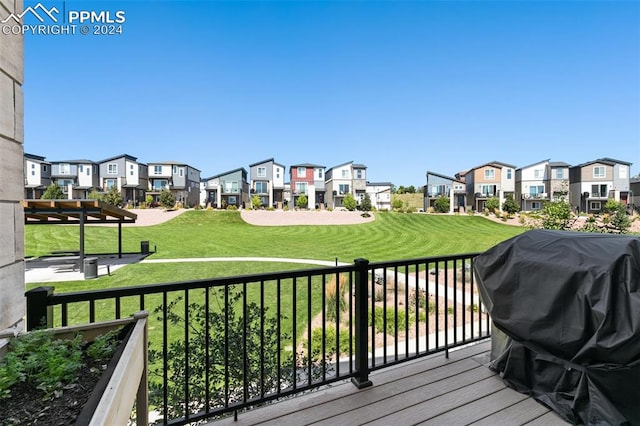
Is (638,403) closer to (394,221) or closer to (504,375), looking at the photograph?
(504,375)

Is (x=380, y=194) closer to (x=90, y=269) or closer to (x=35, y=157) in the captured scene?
(x=90, y=269)

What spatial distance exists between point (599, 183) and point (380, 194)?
2392cm

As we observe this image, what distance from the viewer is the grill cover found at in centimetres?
152

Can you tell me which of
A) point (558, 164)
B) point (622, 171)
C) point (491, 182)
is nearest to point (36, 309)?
point (491, 182)

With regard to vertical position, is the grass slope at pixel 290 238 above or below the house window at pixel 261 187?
below

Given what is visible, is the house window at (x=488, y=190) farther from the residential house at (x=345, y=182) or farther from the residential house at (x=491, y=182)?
the residential house at (x=345, y=182)

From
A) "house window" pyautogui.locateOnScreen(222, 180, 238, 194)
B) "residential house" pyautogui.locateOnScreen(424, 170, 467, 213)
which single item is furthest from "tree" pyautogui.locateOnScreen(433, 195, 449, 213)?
"house window" pyautogui.locateOnScreen(222, 180, 238, 194)

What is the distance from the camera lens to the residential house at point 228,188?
38.8 meters

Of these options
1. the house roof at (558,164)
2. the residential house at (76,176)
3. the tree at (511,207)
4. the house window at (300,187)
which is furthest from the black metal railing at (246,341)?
the house roof at (558,164)

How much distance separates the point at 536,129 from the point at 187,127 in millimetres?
21119

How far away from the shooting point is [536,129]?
722 inches

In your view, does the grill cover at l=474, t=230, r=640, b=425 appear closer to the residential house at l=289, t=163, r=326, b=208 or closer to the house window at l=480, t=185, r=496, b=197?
the residential house at l=289, t=163, r=326, b=208

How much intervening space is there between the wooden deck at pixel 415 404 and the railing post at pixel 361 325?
0.24 feet

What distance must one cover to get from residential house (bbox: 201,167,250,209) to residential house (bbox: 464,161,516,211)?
29.1m
